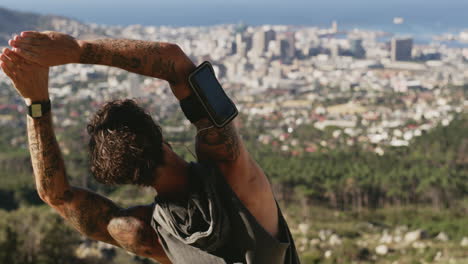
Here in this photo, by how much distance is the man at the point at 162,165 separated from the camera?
0.74m

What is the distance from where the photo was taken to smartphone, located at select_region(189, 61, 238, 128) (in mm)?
746

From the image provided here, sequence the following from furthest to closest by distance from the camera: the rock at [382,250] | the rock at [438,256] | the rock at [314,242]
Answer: the rock at [314,242]
the rock at [382,250]
the rock at [438,256]

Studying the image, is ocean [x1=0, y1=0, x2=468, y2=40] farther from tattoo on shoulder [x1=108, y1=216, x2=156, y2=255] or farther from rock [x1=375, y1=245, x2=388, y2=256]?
tattoo on shoulder [x1=108, y1=216, x2=156, y2=255]

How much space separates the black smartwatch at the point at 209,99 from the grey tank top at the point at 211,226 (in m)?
0.09

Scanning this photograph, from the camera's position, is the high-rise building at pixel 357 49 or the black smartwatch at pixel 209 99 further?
the high-rise building at pixel 357 49

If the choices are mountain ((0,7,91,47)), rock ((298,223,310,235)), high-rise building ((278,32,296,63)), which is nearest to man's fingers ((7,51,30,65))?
rock ((298,223,310,235))

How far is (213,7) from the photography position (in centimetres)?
9800

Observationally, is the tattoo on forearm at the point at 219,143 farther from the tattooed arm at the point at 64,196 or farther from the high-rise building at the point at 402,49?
the high-rise building at the point at 402,49

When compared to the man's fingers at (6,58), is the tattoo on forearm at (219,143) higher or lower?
lower

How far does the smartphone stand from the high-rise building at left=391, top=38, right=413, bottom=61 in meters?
44.6

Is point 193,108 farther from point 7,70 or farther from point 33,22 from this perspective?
point 33,22

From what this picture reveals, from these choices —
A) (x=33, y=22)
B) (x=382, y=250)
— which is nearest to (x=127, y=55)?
(x=382, y=250)

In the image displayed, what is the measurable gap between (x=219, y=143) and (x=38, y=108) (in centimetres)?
26

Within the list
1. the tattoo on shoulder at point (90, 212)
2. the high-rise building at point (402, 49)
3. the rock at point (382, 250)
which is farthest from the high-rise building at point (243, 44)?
the tattoo on shoulder at point (90, 212)
